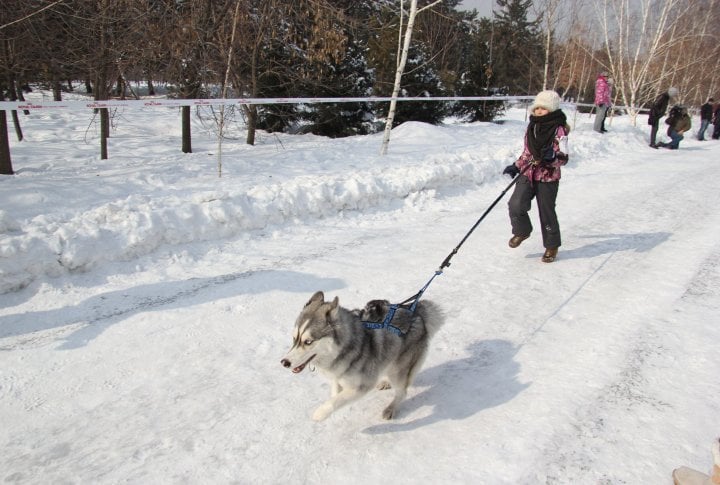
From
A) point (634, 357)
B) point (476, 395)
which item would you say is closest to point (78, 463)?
point (476, 395)

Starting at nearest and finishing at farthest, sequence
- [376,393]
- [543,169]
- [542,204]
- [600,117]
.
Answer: [376,393]
[543,169]
[542,204]
[600,117]

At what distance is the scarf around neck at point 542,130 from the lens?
18.2ft

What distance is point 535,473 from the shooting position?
2748 mm

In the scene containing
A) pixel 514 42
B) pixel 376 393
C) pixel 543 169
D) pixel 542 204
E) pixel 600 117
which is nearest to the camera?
pixel 376 393

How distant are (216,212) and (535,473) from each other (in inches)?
208

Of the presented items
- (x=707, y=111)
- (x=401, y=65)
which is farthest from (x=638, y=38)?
(x=401, y=65)

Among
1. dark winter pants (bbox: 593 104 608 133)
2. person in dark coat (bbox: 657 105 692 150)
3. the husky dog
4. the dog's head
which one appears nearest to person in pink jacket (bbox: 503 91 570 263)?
the husky dog

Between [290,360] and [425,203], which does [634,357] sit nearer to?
[290,360]

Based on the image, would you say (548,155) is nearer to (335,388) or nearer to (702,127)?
(335,388)

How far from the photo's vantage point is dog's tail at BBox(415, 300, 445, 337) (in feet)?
12.0

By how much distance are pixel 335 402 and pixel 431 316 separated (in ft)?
3.71

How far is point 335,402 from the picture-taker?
3.02 meters

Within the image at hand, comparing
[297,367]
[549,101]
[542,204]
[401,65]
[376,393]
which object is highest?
[401,65]

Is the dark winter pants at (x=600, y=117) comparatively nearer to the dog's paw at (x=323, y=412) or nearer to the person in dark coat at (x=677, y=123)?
the person in dark coat at (x=677, y=123)
